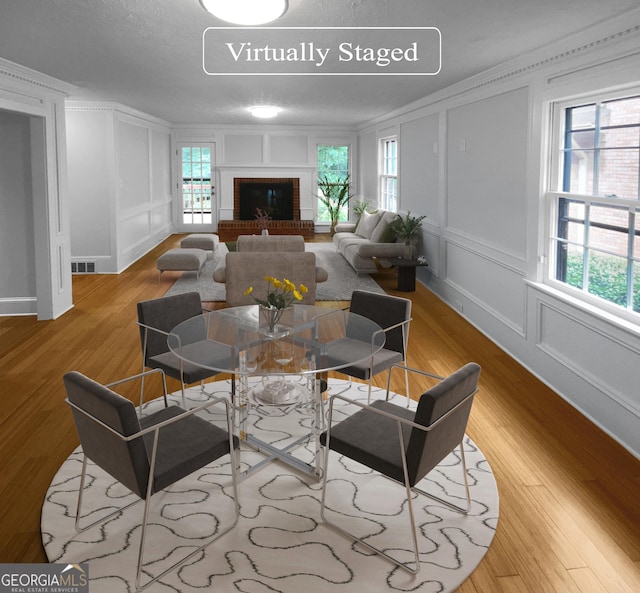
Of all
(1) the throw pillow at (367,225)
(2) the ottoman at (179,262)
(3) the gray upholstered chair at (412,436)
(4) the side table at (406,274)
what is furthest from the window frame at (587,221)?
(1) the throw pillow at (367,225)

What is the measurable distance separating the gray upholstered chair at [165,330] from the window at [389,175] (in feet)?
21.4

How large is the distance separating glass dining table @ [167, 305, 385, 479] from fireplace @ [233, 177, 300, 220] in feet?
33.2

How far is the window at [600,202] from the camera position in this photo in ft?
12.3

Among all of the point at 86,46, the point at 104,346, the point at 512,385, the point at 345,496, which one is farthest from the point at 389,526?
the point at 86,46

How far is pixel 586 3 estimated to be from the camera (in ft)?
10.9

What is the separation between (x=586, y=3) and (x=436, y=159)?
14.3 ft

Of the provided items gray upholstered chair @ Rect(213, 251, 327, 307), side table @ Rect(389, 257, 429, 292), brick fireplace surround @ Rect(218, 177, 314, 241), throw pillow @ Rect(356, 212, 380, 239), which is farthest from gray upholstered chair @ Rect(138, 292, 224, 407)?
brick fireplace surround @ Rect(218, 177, 314, 241)

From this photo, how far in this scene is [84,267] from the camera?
8.91 metres

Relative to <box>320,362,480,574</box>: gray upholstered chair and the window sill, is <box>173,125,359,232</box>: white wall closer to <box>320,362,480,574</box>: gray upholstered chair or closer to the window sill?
the window sill

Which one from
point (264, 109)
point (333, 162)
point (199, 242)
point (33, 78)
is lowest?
point (199, 242)

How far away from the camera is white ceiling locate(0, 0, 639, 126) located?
344 centimetres

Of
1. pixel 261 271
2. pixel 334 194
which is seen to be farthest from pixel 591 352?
pixel 334 194

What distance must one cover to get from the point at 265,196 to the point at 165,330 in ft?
33.7

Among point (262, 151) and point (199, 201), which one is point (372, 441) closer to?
point (262, 151)
